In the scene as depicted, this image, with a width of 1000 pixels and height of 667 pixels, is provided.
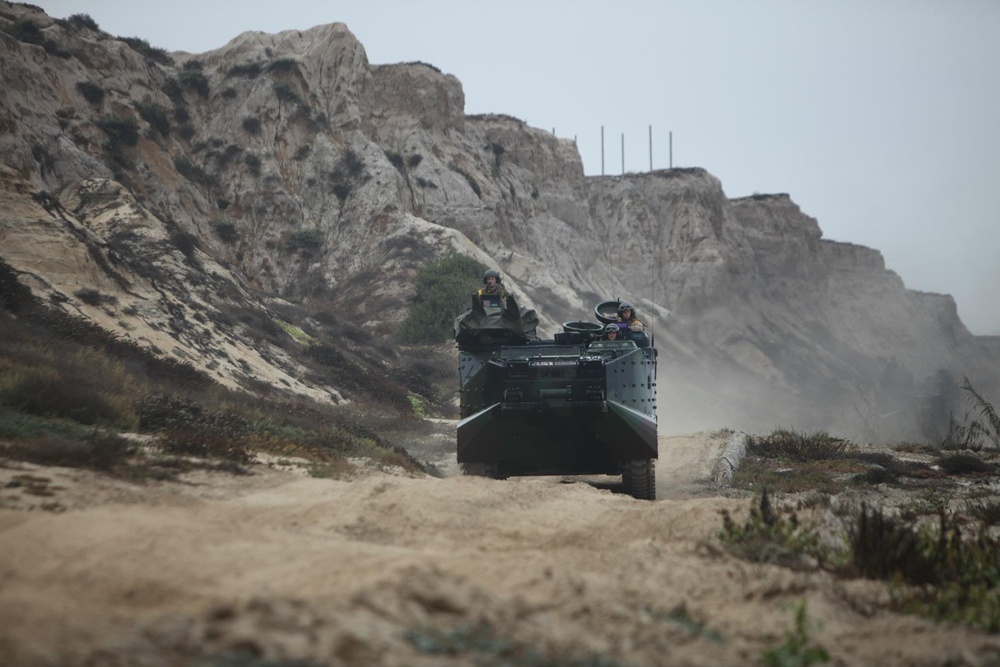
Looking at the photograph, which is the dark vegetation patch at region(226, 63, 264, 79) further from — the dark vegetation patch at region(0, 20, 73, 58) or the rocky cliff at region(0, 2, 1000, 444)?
the dark vegetation patch at region(0, 20, 73, 58)

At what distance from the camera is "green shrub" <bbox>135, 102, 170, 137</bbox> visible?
3906 cm

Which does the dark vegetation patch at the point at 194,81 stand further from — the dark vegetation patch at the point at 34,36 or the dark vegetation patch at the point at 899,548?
the dark vegetation patch at the point at 899,548

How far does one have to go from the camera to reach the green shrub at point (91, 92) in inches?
1423

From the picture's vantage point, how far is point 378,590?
3.98m

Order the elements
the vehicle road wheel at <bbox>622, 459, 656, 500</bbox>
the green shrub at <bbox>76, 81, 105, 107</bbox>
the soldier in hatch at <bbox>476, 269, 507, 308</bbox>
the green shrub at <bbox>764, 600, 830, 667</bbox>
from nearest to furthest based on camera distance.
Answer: the green shrub at <bbox>764, 600, 830, 667</bbox>, the vehicle road wheel at <bbox>622, 459, 656, 500</bbox>, the soldier in hatch at <bbox>476, 269, 507, 308</bbox>, the green shrub at <bbox>76, 81, 105, 107</bbox>

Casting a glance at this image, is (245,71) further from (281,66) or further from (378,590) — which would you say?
(378,590)

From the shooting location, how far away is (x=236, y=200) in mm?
40750

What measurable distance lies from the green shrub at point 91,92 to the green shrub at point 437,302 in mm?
14483

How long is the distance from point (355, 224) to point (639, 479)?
32.5 metres

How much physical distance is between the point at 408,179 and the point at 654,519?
41.1m

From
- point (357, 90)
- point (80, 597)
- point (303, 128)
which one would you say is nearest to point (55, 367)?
point (80, 597)

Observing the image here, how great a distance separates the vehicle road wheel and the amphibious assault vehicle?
0.5 inches

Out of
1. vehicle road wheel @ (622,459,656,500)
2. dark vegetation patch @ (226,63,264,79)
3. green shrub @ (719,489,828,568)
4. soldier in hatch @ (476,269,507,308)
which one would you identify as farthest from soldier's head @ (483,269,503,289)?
dark vegetation patch @ (226,63,264,79)

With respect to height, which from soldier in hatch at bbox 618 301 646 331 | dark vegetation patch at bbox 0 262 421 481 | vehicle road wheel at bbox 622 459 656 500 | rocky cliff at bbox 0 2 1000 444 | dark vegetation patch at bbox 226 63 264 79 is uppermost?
dark vegetation patch at bbox 226 63 264 79
